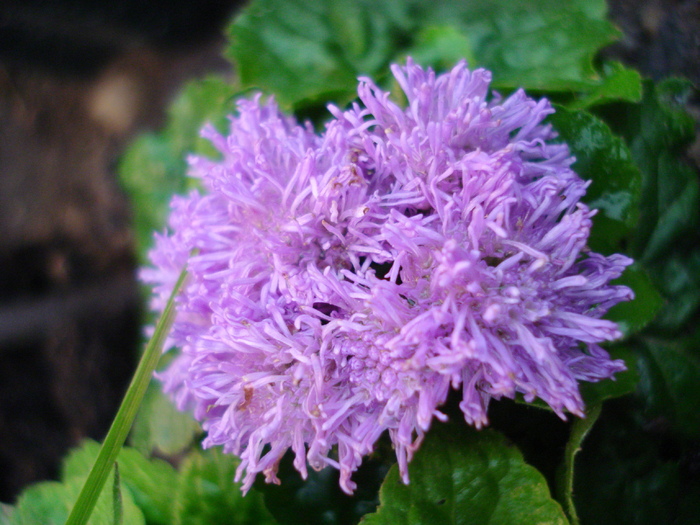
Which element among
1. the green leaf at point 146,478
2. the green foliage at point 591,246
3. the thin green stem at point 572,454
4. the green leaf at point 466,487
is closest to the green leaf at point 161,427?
the green foliage at point 591,246

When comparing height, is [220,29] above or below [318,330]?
above

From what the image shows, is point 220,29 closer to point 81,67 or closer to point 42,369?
point 81,67

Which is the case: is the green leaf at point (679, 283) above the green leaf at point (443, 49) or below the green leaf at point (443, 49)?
below

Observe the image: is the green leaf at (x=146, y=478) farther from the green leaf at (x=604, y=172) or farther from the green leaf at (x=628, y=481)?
the green leaf at (x=604, y=172)

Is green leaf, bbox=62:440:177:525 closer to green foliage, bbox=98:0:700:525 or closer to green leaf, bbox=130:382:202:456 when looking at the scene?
green foliage, bbox=98:0:700:525

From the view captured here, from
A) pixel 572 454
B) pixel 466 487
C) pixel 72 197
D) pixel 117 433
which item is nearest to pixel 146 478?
pixel 117 433

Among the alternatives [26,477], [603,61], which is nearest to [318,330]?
[603,61]

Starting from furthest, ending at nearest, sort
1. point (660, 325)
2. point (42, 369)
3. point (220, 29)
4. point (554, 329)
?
point (220, 29) → point (42, 369) → point (660, 325) → point (554, 329)
